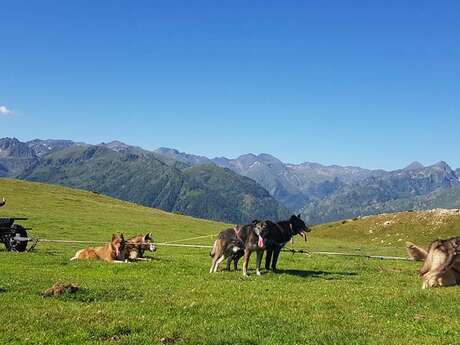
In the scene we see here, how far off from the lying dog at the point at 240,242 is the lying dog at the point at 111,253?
6801mm

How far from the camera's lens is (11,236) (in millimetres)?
34656

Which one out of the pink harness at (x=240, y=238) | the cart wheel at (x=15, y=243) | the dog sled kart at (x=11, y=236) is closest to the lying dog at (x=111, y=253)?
Result: the dog sled kart at (x=11, y=236)

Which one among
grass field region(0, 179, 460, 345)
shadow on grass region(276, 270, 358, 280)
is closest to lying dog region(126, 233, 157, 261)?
grass field region(0, 179, 460, 345)

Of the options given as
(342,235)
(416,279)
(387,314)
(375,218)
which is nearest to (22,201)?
(342,235)

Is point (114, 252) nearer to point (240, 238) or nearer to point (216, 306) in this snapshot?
point (240, 238)

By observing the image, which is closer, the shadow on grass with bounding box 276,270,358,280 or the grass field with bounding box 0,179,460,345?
the grass field with bounding box 0,179,460,345

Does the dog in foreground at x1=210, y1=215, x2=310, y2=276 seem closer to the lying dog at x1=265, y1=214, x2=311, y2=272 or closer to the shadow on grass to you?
the lying dog at x1=265, y1=214, x2=311, y2=272

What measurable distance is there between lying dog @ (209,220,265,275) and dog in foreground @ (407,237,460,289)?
734 centimetres

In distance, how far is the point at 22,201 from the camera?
89.4 m

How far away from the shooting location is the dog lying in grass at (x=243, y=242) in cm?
2373

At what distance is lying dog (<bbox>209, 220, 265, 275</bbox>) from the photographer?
77.9ft

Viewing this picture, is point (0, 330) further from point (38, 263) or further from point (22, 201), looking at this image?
point (22, 201)

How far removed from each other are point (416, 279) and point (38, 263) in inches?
775

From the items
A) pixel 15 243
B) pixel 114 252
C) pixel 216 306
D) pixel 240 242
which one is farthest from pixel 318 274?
pixel 15 243
